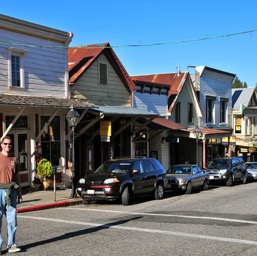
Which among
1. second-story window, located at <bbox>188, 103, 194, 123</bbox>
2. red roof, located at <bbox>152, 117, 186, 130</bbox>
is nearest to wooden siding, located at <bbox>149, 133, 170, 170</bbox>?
red roof, located at <bbox>152, 117, 186, 130</bbox>

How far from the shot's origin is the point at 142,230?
985 centimetres

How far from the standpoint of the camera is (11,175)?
7520 millimetres

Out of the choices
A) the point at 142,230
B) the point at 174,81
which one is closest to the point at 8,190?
the point at 142,230

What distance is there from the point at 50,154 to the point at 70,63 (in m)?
5.14

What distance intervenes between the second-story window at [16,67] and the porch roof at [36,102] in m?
0.87

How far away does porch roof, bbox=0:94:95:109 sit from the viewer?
51.1 ft

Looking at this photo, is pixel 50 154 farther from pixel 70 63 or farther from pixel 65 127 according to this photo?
pixel 70 63

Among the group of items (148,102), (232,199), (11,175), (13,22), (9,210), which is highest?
(13,22)

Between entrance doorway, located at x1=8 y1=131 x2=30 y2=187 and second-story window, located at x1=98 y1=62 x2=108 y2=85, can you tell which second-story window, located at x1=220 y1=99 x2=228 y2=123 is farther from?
entrance doorway, located at x1=8 y1=131 x2=30 y2=187

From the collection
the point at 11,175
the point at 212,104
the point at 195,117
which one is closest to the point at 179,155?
the point at 195,117

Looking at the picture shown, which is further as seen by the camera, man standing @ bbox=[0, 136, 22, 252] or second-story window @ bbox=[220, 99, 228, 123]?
second-story window @ bbox=[220, 99, 228, 123]

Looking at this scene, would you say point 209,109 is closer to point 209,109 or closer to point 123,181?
point 209,109

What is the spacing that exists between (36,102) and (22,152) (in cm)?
267

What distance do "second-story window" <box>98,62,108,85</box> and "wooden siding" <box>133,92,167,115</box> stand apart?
3385 mm
